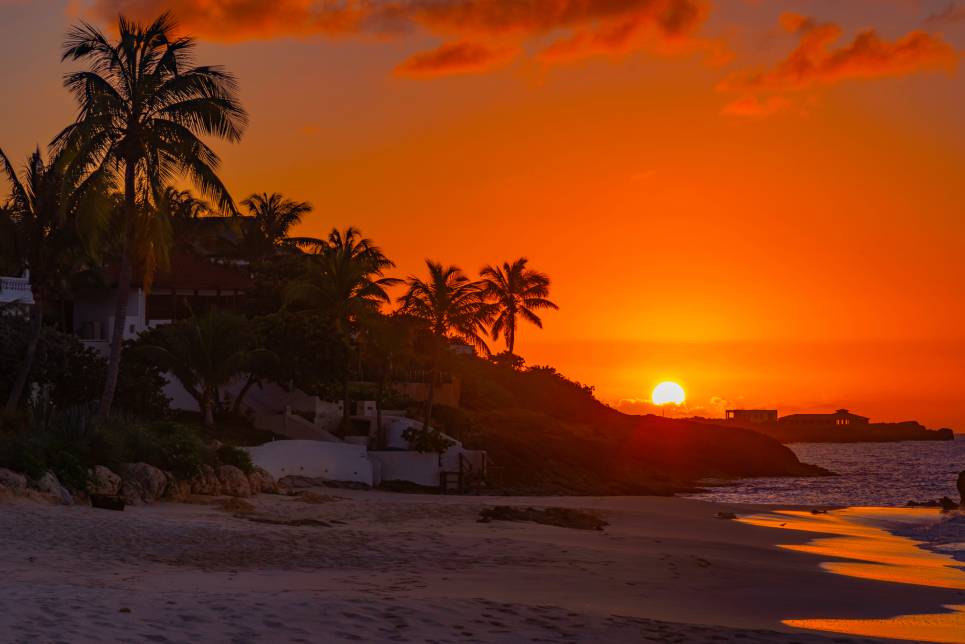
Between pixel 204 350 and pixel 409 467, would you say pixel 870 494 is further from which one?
pixel 204 350

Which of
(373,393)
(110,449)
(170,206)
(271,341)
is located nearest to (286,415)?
(271,341)

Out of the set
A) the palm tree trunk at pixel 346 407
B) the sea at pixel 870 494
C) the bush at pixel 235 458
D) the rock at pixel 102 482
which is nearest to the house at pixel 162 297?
the palm tree trunk at pixel 346 407

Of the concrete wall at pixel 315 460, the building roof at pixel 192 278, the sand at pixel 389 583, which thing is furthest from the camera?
the building roof at pixel 192 278

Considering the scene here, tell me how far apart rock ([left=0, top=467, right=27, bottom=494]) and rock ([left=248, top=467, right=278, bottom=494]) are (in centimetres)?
843

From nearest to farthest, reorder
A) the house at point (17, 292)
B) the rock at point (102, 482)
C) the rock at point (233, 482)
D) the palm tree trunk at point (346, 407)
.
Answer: the rock at point (102, 482)
the rock at point (233, 482)
the house at point (17, 292)
the palm tree trunk at point (346, 407)

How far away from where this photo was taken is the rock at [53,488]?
2266 centimetres

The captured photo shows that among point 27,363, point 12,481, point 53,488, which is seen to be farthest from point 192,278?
point 12,481

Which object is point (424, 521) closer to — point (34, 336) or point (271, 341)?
point (34, 336)

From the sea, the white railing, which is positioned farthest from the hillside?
the white railing

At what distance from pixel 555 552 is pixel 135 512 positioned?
8.86m

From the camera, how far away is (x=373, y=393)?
5872 centimetres

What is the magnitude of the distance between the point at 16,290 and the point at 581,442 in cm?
3178

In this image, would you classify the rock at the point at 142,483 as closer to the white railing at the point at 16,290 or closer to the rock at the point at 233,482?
the rock at the point at 233,482

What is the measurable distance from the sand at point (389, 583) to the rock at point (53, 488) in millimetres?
1325
